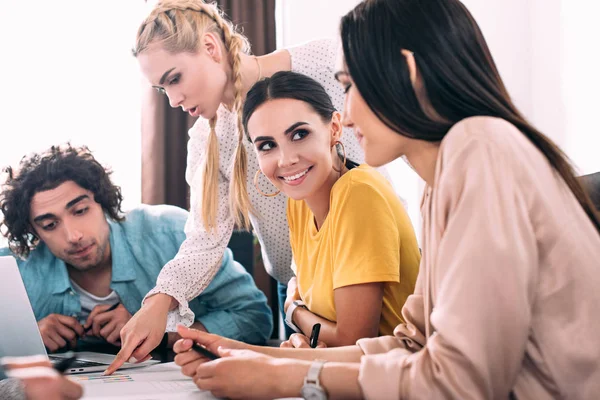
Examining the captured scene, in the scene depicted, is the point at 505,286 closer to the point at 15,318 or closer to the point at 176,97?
the point at 15,318

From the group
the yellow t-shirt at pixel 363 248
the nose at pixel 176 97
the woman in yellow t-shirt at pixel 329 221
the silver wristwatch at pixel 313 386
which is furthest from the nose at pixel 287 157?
the silver wristwatch at pixel 313 386

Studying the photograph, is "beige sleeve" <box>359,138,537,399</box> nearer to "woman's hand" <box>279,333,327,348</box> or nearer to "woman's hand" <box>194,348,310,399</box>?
"woman's hand" <box>194,348,310,399</box>

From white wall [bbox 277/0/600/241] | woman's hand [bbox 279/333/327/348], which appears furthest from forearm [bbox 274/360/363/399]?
white wall [bbox 277/0/600/241]

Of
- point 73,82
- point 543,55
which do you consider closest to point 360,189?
point 543,55

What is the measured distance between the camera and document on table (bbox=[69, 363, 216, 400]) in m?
1.02

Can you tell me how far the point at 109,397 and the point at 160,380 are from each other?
0.18 meters

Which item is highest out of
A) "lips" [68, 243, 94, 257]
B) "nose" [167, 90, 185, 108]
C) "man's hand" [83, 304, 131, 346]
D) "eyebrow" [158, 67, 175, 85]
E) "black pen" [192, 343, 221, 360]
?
"eyebrow" [158, 67, 175, 85]

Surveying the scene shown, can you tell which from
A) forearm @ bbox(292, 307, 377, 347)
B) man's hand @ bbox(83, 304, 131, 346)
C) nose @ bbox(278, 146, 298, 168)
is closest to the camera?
forearm @ bbox(292, 307, 377, 347)

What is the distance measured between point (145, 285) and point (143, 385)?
105cm

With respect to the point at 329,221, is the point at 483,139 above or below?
above

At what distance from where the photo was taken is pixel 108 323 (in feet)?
6.20

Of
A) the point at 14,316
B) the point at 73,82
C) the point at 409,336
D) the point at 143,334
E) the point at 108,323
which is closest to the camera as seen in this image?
the point at 409,336

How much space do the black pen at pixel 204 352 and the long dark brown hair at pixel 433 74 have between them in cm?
50

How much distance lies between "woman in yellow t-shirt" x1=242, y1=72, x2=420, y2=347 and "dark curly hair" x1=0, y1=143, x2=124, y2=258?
82 cm
